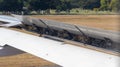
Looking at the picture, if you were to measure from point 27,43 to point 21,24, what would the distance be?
2.37 meters

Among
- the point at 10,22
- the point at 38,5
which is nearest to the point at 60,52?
the point at 10,22

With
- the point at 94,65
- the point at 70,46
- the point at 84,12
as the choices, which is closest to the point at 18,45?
the point at 70,46

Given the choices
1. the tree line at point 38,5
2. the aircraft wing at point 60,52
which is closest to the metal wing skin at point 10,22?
the aircraft wing at point 60,52

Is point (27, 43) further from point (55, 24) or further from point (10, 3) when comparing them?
point (10, 3)

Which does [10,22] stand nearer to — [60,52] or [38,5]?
[60,52]

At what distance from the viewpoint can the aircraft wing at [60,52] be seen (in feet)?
11.5

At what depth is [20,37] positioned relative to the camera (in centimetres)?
591

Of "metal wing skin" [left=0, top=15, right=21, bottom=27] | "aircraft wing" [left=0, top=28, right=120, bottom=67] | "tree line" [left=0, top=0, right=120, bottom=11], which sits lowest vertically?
"tree line" [left=0, top=0, right=120, bottom=11]

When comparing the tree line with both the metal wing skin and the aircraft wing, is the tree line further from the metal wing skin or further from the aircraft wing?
the aircraft wing

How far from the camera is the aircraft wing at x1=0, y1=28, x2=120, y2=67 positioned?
11.5 feet

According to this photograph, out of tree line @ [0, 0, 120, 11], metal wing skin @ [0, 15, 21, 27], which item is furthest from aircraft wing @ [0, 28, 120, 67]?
tree line @ [0, 0, 120, 11]

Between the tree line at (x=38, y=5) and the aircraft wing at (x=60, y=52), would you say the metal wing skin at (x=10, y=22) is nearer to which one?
the aircraft wing at (x=60, y=52)

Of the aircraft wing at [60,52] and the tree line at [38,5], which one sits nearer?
the aircraft wing at [60,52]

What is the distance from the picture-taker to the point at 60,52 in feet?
14.3
